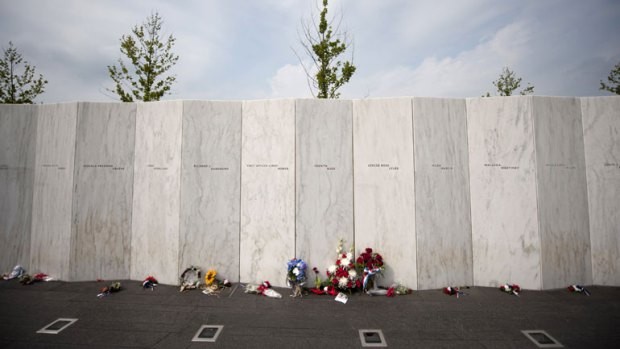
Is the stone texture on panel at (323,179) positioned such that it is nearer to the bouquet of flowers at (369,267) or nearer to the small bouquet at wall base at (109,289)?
the bouquet of flowers at (369,267)

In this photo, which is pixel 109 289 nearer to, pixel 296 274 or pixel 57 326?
pixel 57 326

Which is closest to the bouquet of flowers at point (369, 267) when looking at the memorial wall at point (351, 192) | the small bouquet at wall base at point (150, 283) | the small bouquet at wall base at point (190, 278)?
the memorial wall at point (351, 192)

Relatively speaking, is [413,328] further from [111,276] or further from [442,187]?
[111,276]

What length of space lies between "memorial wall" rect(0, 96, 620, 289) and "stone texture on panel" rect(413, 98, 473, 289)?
0.03 metres

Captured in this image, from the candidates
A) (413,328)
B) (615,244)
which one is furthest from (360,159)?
(615,244)

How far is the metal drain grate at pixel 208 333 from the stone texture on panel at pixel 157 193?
2.33 metres

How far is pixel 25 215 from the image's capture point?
6805mm

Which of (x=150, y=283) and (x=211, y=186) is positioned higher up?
(x=211, y=186)

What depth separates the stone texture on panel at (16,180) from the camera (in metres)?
6.77

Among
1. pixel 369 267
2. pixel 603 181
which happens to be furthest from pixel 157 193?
pixel 603 181

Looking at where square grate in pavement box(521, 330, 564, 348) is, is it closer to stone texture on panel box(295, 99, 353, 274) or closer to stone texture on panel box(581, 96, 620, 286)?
stone texture on panel box(295, 99, 353, 274)

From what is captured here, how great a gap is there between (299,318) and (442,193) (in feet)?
13.0

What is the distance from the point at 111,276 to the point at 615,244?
1140cm

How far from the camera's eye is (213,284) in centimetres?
605
